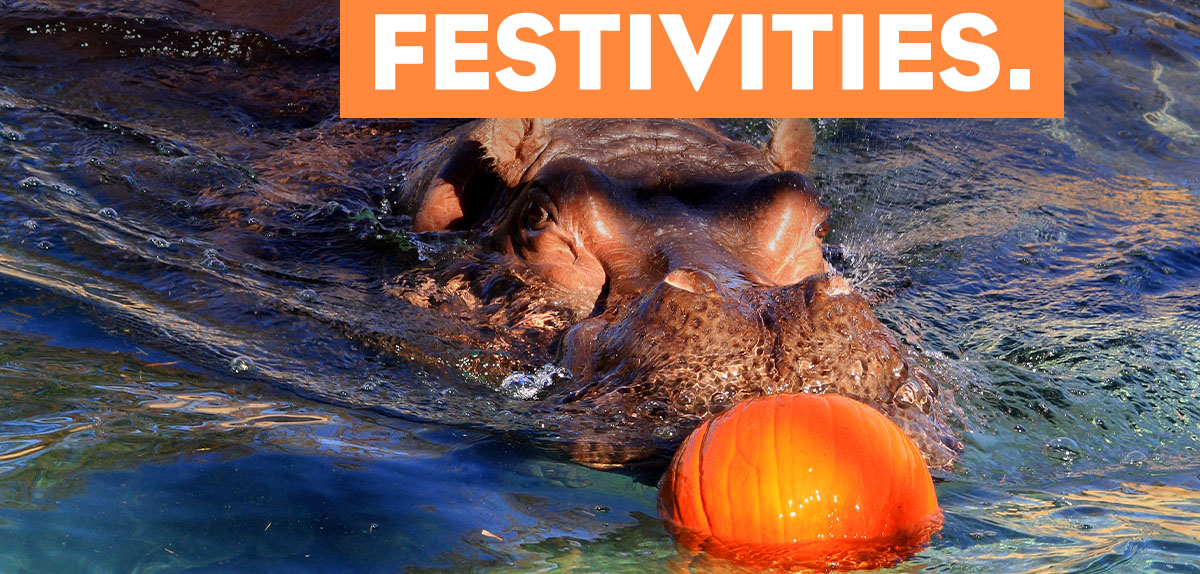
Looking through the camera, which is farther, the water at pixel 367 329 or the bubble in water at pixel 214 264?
the bubble in water at pixel 214 264

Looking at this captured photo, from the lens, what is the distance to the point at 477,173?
19.4 feet

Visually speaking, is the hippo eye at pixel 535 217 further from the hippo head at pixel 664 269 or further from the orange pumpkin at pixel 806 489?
the orange pumpkin at pixel 806 489

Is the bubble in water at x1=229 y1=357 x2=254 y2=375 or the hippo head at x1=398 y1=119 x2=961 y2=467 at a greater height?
the hippo head at x1=398 y1=119 x2=961 y2=467

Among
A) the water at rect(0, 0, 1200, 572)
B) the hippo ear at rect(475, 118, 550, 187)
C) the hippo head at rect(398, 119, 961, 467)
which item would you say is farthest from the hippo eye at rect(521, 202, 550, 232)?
the hippo ear at rect(475, 118, 550, 187)

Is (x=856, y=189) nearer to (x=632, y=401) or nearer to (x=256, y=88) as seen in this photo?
(x=256, y=88)

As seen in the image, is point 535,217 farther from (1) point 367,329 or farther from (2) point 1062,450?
(2) point 1062,450

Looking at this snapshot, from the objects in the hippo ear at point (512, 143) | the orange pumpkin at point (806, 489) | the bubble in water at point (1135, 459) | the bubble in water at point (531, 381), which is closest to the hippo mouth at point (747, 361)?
the bubble in water at point (531, 381)

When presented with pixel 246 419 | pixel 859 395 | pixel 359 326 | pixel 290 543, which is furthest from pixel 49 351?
pixel 859 395

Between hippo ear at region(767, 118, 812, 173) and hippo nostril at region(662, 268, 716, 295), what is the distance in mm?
2347

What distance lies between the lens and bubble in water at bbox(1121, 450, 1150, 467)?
173 inches

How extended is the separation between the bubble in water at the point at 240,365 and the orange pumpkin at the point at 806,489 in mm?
1997

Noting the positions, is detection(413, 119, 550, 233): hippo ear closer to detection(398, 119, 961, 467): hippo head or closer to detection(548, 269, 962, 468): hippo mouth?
detection(398, 119, 961, 467): hippo head

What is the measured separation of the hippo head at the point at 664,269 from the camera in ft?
12.1

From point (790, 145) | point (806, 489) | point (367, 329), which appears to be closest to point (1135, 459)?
point (806, 489)
